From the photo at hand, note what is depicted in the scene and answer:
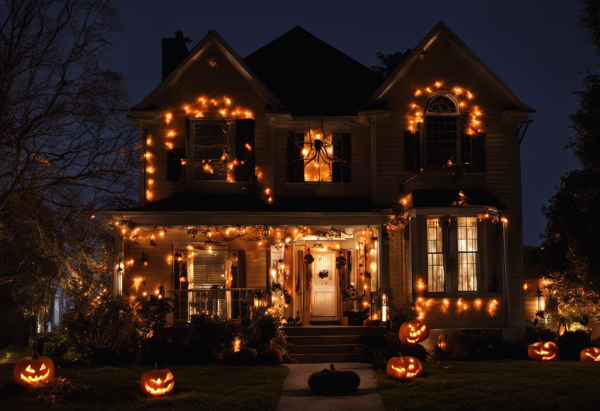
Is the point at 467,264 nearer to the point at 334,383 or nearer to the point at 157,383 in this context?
the point at 334,383

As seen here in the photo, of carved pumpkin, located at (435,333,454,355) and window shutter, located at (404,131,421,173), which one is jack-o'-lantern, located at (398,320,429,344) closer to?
carved pumpkin, located at (435,333,454,355)

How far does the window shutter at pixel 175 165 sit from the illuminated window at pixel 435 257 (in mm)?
6214

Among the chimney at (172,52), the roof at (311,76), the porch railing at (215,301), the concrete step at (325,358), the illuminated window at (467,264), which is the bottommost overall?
the concrete step at (325,358)

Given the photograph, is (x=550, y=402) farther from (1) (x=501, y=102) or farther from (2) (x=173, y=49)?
(2) (x=173, y=49)

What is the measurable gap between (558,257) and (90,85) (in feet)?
38.3

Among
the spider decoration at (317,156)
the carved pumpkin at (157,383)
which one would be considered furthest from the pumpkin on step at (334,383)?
the spider decoration at (317,156)

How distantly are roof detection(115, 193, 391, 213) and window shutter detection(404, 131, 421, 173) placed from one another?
3.87 feet

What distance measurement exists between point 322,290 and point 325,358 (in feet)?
11.8

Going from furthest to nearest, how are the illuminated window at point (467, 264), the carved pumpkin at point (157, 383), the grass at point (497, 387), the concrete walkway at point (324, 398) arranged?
the illuminated window at point (467, 264)
the carved pumpkin at point (157, 383)
the concrete walkway at point (324, 398)
the grass at point (497, 387)

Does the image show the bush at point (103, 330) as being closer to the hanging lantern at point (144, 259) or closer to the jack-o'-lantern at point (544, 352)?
the hanging lantern at point (144, 259)

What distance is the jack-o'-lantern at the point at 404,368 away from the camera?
11289 millimetres

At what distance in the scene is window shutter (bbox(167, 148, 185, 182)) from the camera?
1627cm

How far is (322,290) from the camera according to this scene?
17.2 metres

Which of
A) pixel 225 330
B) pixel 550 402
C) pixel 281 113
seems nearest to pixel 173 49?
pixel 281 113
